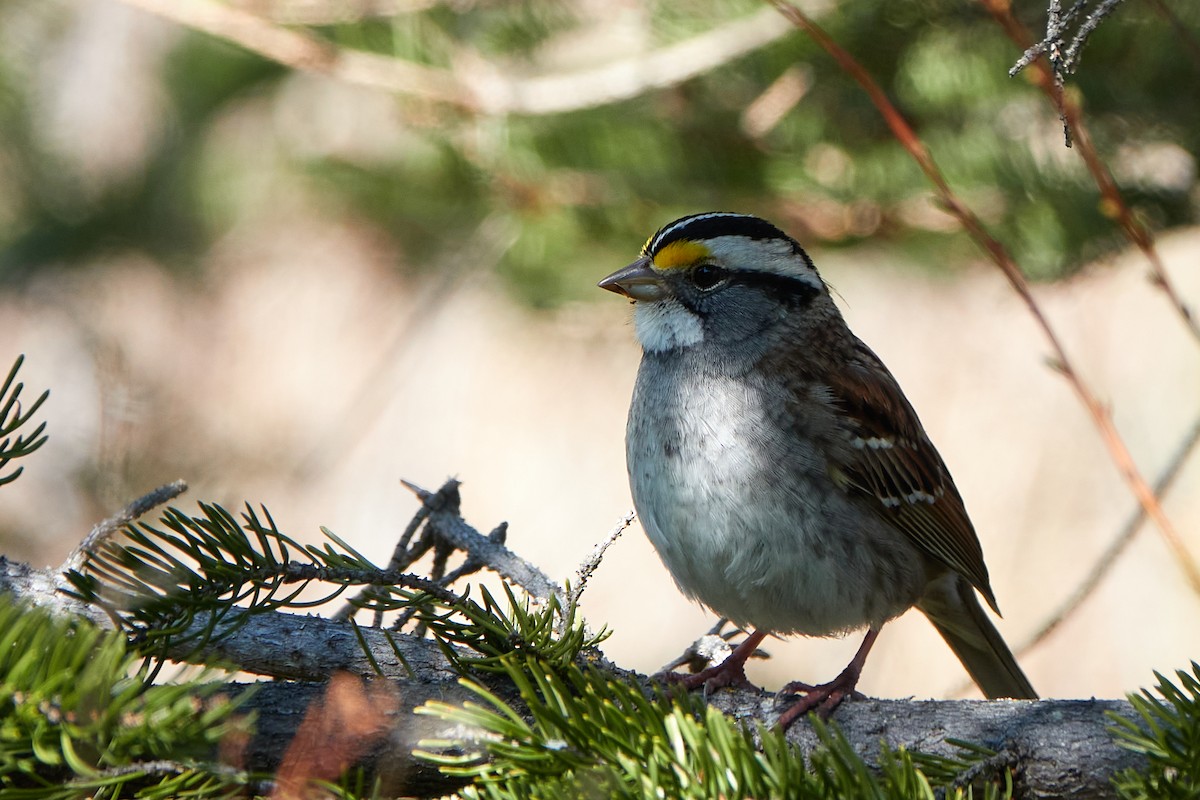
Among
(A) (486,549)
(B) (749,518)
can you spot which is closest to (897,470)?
(B) (749,518)

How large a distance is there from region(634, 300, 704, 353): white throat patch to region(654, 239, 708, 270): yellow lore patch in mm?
94

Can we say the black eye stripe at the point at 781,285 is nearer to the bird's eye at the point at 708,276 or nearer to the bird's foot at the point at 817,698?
the bird's eye at the point at 708,276

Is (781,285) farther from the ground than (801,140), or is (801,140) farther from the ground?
(801,140)

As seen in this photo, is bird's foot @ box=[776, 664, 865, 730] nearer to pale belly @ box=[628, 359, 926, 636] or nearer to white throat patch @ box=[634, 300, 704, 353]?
pale belly @ box=[628, 359, 926, 636]

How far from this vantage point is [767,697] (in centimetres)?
227

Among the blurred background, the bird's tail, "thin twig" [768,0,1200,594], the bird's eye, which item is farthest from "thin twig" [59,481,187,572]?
the bird's tail

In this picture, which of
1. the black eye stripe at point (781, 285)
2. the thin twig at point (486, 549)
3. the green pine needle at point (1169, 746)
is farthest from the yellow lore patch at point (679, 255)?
the green pine needle at point (1169, 746)

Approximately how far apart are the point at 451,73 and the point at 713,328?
125cm

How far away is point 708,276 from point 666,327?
16cm

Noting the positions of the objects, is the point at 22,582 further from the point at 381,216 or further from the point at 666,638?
the point at 666,638

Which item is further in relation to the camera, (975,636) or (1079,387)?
(975,636)

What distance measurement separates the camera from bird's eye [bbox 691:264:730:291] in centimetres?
296

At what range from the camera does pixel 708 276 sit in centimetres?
298

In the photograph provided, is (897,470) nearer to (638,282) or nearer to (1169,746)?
(638,282)
